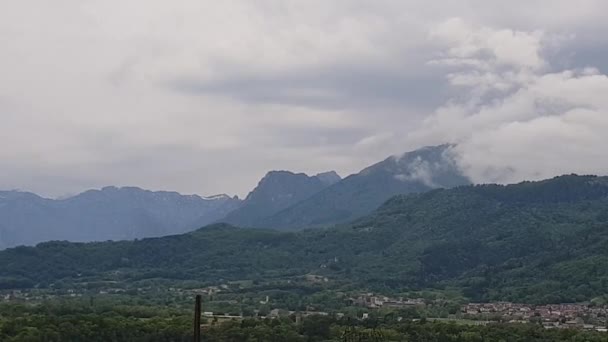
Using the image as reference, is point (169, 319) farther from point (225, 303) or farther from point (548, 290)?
point (548, 290)

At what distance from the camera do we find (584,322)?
10669 cm

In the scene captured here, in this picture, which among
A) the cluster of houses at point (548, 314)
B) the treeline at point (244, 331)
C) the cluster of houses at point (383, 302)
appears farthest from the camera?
the cluster of houses at point (383, 302)

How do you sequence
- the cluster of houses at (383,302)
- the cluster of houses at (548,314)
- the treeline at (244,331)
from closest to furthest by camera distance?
the treeline at (244,331) < the cluster of houses at (548,314) < the cluster of houses at (383,302)

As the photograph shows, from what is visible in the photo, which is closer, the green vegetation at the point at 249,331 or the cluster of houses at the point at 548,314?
the green vegetation at the point at 249,331

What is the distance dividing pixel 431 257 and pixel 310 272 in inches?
1046

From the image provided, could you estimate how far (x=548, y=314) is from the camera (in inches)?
4564

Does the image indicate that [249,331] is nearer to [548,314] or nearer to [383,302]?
[548,314]

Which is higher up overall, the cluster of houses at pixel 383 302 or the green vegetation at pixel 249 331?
the cluster of houses at pixel 383 302

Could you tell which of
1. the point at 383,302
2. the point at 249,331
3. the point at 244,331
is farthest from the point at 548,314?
the point at 244,331

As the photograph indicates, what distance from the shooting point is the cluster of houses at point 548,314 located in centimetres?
10421

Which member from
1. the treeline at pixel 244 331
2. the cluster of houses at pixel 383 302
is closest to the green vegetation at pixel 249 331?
the treeline at pixel 244 331

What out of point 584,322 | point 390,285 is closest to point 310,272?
point 390,285

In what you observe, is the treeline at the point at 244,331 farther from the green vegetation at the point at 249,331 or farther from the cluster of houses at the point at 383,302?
the cluster of houses at the point at 383,302

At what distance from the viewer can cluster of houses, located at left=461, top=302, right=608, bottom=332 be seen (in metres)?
104
